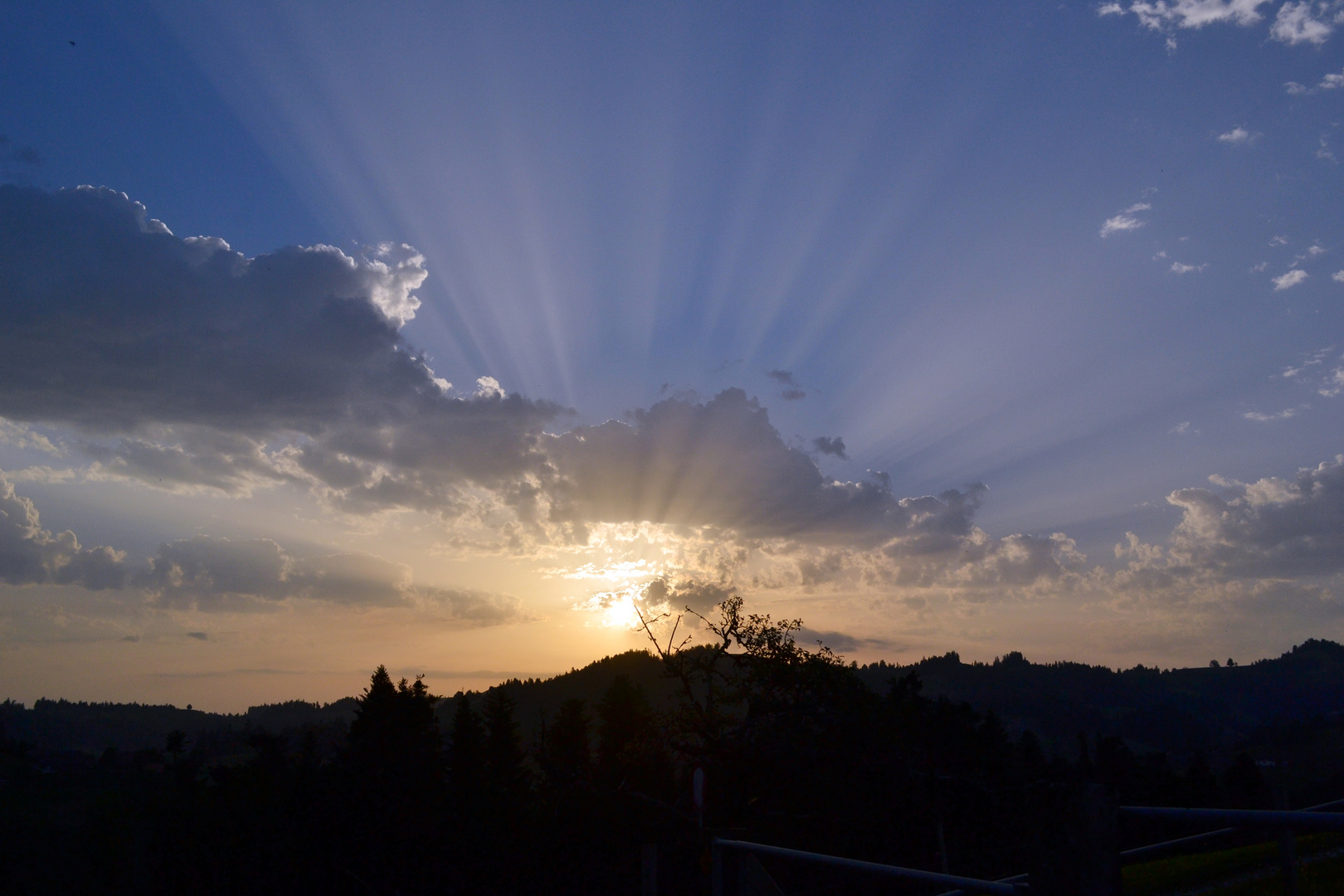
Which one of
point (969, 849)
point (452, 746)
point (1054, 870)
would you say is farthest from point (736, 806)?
point (452, 746)

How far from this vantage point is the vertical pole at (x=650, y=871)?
8.37 meters

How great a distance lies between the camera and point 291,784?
33.9 meters

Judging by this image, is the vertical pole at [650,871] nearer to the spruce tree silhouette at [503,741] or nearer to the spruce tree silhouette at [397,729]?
the spruce tree silhouette at [397,729]

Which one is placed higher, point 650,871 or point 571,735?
point 650,871

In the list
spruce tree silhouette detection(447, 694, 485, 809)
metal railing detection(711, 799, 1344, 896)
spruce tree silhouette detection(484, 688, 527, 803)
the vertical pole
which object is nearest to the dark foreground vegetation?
spruce tree silhouette detection(447, 694, 485, 809)

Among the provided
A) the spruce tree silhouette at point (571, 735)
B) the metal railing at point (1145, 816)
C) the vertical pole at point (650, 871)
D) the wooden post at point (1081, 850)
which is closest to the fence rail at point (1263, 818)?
the metal railing at point (1145, 816)

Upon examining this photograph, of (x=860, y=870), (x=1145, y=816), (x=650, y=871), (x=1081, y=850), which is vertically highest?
(x=1145, y=816)

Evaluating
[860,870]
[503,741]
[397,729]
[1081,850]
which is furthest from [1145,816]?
[503,741]

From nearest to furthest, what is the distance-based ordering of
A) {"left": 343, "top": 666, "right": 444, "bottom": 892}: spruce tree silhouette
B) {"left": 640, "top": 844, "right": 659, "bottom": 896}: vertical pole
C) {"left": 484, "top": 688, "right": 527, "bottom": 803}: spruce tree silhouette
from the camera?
{"left": 640, "top": 844, "right": 659, "bottom": 896}: vertical pole → {"left": 343, "top": 666, "right": 444, "bottom": 892}: spruce tree silhouette → {"left": 484, "top": 688, "right": 527, "bottom": 803}: spruce tree silhouette

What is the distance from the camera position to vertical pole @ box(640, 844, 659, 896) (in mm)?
8367

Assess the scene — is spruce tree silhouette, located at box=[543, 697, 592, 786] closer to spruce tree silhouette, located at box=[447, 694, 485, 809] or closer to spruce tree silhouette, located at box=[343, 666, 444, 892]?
spruce tree silhouette, located at box=[447, 694, 485, 809]

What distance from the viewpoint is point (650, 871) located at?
8.51 metres

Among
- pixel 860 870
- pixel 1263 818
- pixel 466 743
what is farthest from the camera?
pixel 466 743

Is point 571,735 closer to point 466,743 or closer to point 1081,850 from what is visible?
point 466,743
